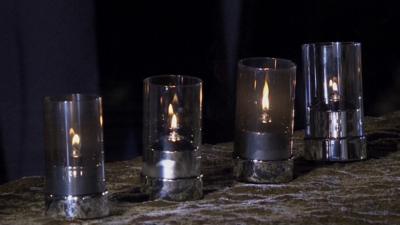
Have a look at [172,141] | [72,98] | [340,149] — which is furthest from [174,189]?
[340,149]

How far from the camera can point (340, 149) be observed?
4.61ft

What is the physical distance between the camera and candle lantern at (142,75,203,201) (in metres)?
1.20

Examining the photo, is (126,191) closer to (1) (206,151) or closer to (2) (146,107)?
(2) (146,107)

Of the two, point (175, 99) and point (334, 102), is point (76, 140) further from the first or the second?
point (334, 102)

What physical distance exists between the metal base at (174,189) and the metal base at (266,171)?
11 centimetres

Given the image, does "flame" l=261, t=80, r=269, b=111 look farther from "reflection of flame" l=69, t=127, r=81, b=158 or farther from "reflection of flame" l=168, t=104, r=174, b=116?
"reflection of flame" l=69, t=127, r=81, b=158

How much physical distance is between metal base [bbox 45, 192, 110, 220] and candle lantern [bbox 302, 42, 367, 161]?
0.41 meters

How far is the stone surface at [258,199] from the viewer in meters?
1.11

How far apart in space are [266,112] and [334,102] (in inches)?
6.8

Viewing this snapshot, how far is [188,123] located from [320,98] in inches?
11.3

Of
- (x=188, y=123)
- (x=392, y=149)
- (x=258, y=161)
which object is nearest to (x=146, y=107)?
(x=188, y=123)

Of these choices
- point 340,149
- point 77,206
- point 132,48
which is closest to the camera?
point 77,206

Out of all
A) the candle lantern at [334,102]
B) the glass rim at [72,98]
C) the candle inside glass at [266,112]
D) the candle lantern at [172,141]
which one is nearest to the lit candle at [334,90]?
the candle lantern at [334,102]

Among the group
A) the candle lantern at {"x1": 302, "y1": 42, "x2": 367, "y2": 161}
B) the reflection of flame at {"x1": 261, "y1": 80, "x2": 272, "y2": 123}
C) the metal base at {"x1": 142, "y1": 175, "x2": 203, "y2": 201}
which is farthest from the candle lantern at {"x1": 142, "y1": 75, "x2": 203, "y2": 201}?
the candle lantern at {"x1": 302, "y1": 42, "x2": 367, "y2": 161}
